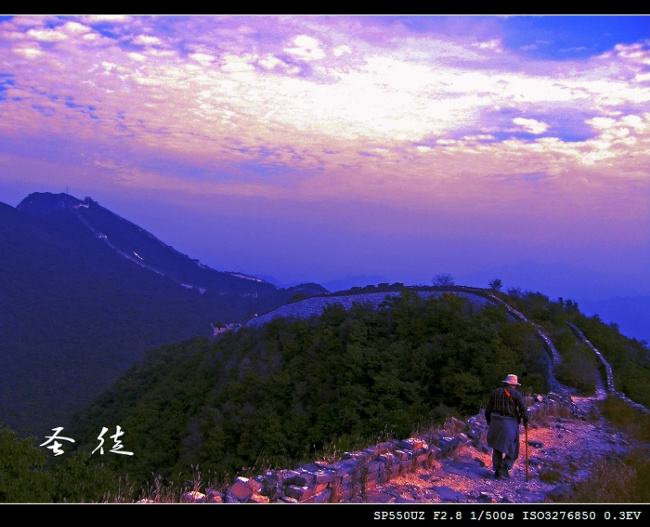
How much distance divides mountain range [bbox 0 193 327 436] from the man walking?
30906 mm

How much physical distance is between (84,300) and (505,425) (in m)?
77.9

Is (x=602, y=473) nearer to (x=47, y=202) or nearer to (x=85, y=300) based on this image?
(x=85, y=300)

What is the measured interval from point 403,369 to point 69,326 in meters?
60.4

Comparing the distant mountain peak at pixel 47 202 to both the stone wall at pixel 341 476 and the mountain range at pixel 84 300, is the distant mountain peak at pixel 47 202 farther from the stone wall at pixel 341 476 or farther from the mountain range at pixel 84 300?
the stone wall at pixel 341 476

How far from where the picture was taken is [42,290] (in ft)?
247

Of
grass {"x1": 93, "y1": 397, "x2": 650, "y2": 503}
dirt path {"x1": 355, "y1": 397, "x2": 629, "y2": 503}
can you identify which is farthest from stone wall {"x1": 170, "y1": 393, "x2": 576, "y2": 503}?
grass {"x1": 93, "y1": 397, "x2": 650, "y2": 503}

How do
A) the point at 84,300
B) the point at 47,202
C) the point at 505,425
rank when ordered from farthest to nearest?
the point at 47,202 → the point at 84,300 → the point at 505,425

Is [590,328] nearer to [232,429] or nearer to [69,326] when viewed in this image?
[232,429]

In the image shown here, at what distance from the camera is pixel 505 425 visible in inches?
254

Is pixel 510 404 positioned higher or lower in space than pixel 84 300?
lower

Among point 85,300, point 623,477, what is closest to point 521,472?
point 623,477

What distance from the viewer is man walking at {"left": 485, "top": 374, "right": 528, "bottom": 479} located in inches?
252

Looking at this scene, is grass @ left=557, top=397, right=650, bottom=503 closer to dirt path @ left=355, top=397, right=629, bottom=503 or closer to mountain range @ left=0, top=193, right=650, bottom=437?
dirt path @ left=355, top=397, right=629, bottom=503
